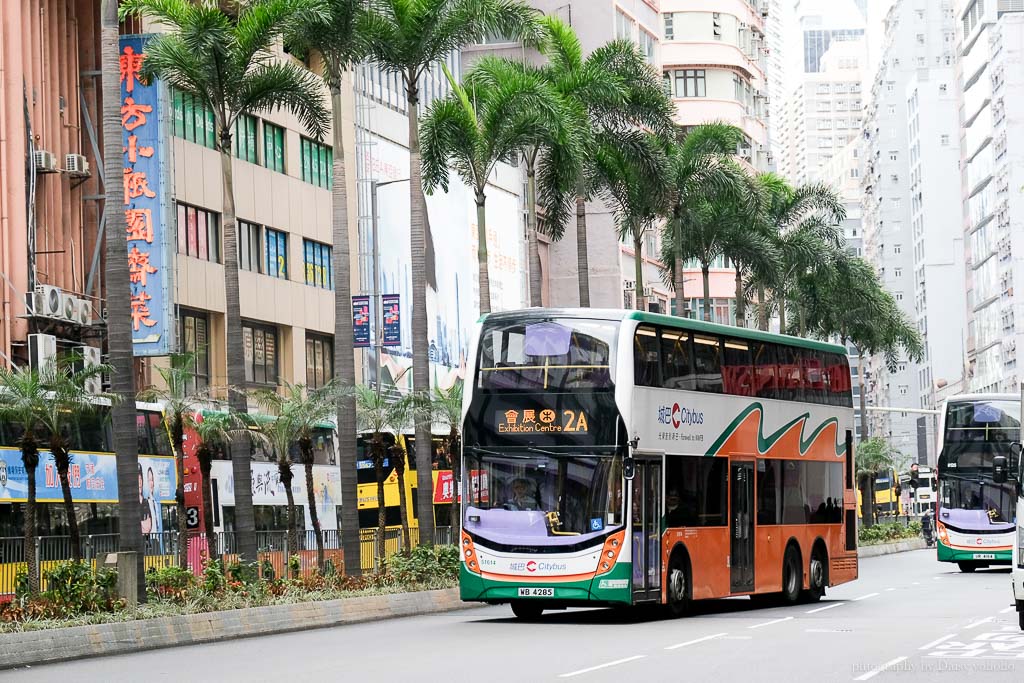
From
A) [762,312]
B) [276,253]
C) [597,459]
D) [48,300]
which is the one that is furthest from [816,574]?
[762,312]

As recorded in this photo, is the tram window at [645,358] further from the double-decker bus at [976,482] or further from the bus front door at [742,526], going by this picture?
the double-decker bus at [976,482]

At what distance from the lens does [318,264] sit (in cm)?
5812

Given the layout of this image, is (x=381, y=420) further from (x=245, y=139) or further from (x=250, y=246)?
(x=245, y=139)

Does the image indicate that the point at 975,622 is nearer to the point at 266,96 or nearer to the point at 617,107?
the point at 266,96

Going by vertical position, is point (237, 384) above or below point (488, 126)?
below

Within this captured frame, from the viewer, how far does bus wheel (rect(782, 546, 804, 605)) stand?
2986 cm

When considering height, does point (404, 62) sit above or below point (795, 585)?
above

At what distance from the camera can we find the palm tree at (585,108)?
143 ft

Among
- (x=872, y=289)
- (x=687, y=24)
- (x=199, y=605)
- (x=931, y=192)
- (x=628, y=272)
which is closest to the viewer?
(x=199, y=605)

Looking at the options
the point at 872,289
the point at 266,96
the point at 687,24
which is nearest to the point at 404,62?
the point at 266,96

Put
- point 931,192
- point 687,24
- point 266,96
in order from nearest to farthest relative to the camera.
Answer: point 266,96
point 687,24
point 931,192

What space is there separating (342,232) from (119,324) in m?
10.8

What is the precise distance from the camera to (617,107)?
4656cm

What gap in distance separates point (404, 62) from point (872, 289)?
3941cm
